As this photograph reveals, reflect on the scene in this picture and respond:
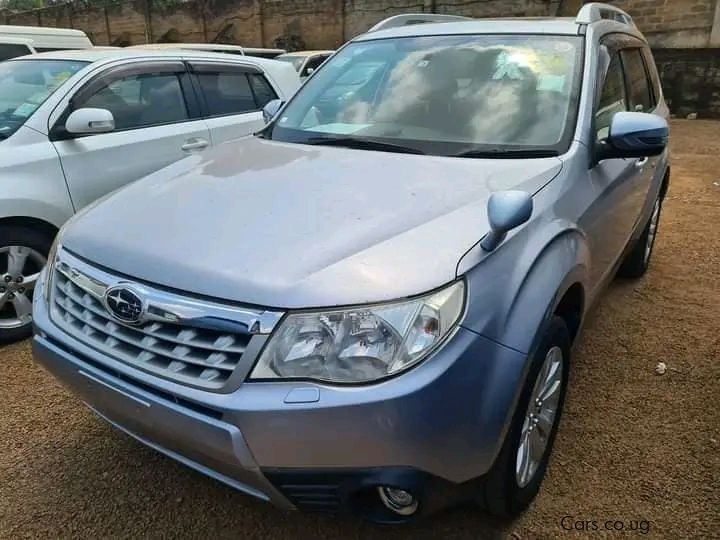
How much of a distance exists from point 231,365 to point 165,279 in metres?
0.35

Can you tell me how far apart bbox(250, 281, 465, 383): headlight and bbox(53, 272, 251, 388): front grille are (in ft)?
0.36

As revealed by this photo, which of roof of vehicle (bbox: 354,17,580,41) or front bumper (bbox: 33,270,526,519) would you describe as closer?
front bumper (bbox: 33,270,526,519)

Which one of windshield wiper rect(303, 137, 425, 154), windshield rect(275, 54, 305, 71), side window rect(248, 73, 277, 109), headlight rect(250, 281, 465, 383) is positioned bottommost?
windshield rect(275, 54, 305, 71)

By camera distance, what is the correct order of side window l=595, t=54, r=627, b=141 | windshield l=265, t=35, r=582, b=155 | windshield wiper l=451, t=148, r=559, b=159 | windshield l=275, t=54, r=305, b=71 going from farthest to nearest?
1. windshield l=275, t=54, r=305, b=71
2. side window l=595, t=54, r=627, b=141
3. windshield l=265, t=35, r=582, b=155
4. windshield wiper l=451, t=148, r=559, b=159

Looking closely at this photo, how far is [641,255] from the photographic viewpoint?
4.32 metres

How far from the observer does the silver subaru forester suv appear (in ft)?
5.42

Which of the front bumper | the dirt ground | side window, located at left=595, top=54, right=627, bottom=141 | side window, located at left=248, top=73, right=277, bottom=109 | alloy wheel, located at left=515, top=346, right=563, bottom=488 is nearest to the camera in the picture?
the front bumper

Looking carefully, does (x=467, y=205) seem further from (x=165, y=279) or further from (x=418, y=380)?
(x=165, y=279)

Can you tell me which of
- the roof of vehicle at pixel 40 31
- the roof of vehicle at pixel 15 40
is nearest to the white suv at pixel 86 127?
the roof of vehicle at pixel 15 40

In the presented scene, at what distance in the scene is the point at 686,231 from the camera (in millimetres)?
5539

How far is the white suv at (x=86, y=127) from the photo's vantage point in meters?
3.52

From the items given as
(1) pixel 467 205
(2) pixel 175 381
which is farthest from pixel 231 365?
(1) pixel 467 205

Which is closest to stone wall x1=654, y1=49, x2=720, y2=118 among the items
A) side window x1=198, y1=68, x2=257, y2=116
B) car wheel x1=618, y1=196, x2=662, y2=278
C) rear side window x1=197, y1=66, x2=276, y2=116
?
car wheel x1=618, y1=196, x2=662, y2=278

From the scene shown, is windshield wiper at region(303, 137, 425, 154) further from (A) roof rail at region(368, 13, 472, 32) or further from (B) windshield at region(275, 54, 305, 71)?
(B) windshield at region(275, 54, 305, 71)
